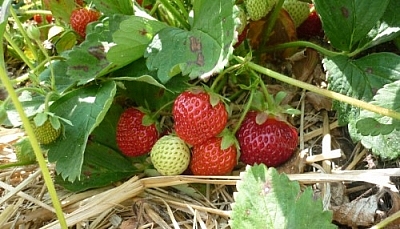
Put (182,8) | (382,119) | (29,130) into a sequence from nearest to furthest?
(29,130), (382,119), (182,8)

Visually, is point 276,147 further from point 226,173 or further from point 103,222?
point 103,222

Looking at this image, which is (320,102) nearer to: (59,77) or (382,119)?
(382,119)

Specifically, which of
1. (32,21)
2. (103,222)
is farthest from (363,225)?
(32,21)

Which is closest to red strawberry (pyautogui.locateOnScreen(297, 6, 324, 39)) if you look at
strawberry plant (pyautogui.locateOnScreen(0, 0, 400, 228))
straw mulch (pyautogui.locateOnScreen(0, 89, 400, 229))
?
strawberry plant (pyautogui.locateOnScreen(0, 0, 400, 228))

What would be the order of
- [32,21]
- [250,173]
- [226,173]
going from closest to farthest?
1. [250,173]
2. [226,173]
3. [32,21]

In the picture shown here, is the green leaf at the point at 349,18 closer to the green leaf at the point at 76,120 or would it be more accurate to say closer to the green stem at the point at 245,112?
the green stem at the point at 245,112

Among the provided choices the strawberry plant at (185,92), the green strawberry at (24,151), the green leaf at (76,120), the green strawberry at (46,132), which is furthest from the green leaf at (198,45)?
the green strawberry at (24,151)

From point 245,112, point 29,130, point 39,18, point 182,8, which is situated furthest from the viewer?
point 39,18

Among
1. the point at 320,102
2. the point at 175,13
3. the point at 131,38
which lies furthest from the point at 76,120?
the point at 320,102
